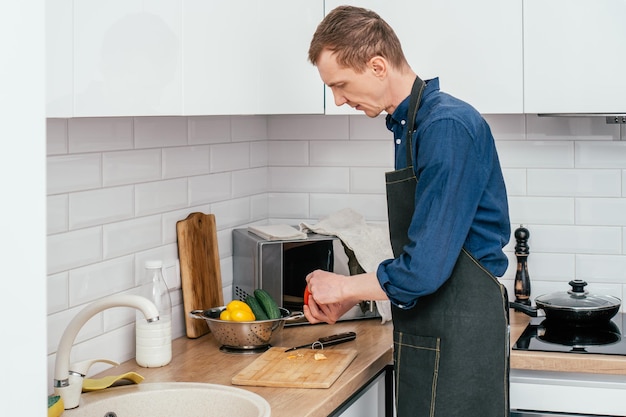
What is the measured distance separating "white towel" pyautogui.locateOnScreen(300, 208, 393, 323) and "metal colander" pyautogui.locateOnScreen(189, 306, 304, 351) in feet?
1.20

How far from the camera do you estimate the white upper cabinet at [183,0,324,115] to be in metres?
2.17

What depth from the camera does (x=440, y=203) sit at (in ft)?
6.34

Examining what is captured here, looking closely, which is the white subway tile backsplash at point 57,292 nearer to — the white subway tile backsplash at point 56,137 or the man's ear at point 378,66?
the white subway tile backsplash at point 56,137

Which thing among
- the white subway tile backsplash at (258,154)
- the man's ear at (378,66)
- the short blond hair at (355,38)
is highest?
the short blond hair at (355,38)

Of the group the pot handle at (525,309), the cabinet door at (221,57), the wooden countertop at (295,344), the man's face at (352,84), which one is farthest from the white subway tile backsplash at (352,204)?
the man's face at (352,84)

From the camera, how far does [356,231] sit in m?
2.93

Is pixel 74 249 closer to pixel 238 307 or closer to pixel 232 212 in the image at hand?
pixel 238 307

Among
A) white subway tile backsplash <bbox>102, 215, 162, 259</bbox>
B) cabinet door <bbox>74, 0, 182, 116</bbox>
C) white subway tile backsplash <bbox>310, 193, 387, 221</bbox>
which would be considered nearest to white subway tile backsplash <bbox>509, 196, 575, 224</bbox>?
white subway tile backsplash <bbox>310, 193, 387, 221</bbox>

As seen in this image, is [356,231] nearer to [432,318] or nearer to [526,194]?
[526,194]

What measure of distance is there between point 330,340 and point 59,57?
125cm

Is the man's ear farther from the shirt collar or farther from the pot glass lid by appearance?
the pot glass lid

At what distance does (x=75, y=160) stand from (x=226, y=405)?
71 cm

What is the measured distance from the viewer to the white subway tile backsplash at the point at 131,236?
2.39 metres

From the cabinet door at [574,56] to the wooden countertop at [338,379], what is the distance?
2.36ft
